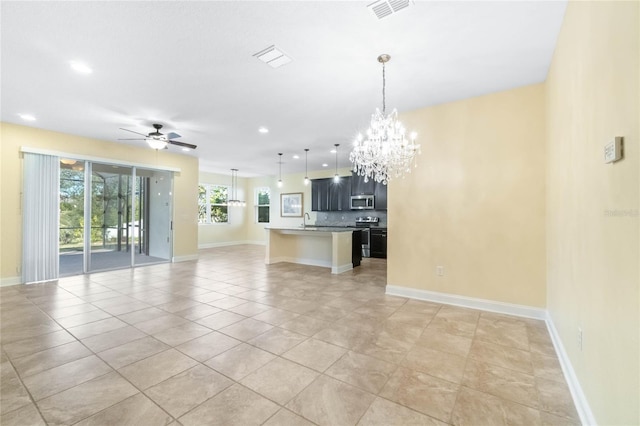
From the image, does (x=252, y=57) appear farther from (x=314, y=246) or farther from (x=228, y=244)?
(x=228, y=244)

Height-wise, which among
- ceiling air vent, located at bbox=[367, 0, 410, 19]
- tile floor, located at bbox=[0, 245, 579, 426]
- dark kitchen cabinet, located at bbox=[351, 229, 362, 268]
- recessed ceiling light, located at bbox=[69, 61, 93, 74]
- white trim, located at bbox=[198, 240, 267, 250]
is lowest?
tile floor, located at bbox=[0, 245, 579, 426]

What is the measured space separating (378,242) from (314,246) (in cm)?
217

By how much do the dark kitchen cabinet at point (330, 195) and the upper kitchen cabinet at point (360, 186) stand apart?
17cm

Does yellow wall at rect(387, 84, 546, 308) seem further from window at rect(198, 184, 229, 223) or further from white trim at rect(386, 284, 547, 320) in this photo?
window at rect(198, 184, 229, 223)

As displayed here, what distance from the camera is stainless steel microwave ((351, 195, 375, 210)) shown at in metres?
8.25

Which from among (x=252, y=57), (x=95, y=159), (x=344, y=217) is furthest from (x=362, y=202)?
(x=95, y=159)

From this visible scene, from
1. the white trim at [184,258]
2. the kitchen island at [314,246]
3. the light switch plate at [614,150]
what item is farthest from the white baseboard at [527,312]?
the white trim at [184,258]

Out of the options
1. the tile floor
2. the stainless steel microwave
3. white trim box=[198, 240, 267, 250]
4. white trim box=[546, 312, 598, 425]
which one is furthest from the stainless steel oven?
white trim box=[546, 312, 598, 425]

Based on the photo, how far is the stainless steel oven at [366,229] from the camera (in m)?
8.12

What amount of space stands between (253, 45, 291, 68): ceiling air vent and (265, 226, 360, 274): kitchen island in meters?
3.75

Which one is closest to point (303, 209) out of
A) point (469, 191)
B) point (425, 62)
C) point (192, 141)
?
point (192, 141)

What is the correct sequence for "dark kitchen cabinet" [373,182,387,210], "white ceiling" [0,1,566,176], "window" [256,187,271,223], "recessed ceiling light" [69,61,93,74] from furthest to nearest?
"window" [256,187,271,223] → "dark kitchen cabinet" [373,182,387,210] → "recessed ceiling light" [69,61,93,74] → "white ceiling" [0,1,566,176]

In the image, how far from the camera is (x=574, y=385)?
191 centimetres

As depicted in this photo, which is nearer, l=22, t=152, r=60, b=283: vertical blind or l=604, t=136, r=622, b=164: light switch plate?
l=604, t=136, r=622, b=164: light switch plate
